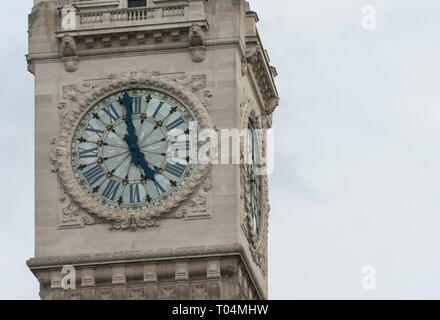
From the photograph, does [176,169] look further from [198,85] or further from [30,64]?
[30,64]

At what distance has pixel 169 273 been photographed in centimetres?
7912

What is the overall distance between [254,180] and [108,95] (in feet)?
16.4

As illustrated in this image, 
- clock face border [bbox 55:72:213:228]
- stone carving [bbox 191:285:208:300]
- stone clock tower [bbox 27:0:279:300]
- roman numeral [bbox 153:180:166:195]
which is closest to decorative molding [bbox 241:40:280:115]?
stone clock tower [bbox 27:0:279:300]

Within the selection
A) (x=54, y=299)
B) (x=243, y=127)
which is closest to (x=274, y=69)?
(x=243, y=127)

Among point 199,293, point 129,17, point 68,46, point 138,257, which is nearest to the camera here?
point 199,293

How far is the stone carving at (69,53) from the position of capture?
81.2m

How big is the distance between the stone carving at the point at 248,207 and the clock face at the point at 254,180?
0.84 feet

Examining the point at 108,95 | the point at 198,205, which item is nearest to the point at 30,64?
the point at 108,95

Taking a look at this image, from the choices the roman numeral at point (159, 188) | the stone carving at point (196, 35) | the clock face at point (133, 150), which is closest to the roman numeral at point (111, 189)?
the clock face at point (133, 150)

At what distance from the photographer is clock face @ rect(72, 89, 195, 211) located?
263 feet

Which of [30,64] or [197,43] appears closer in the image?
[197,43]

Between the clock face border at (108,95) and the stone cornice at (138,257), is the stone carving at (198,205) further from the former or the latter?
the stone cornice at (138,257)

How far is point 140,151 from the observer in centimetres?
8038
